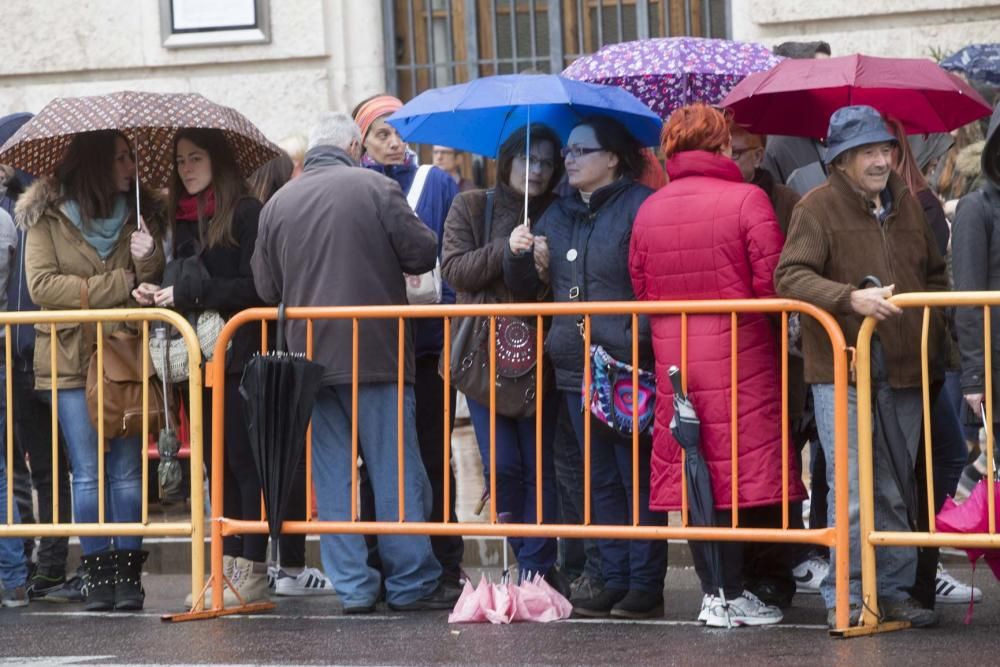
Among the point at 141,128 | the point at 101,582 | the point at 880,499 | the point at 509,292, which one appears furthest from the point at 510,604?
the point at 141,128

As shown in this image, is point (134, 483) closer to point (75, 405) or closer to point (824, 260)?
point (75, 405)

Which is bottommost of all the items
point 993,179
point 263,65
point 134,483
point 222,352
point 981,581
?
point 981,581

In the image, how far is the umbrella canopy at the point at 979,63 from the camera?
30.9 ft

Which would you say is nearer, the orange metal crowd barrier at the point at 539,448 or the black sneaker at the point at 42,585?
the orange metal crowd barrier at the point at 539,448

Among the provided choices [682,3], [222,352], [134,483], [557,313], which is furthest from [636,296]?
[682,3]

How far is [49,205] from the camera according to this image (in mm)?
8586

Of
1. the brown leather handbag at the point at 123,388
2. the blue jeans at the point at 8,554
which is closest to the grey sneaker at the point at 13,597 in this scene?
the blue jeans at the point at 8,554

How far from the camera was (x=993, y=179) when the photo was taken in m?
7.45

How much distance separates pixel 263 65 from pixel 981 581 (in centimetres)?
695

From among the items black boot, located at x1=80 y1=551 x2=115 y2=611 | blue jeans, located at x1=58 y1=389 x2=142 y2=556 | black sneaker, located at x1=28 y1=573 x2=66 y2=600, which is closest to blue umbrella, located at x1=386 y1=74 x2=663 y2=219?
blue jeans, located at x1=58 y1=389 x2=142 y2=556

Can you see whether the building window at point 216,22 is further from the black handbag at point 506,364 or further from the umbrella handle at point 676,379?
the umbrella handle at point 676,379

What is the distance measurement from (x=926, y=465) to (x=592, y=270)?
56.7 inches

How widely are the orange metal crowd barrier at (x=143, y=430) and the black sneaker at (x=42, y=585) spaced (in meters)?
0.51

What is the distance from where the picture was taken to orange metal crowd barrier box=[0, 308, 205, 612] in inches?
316
